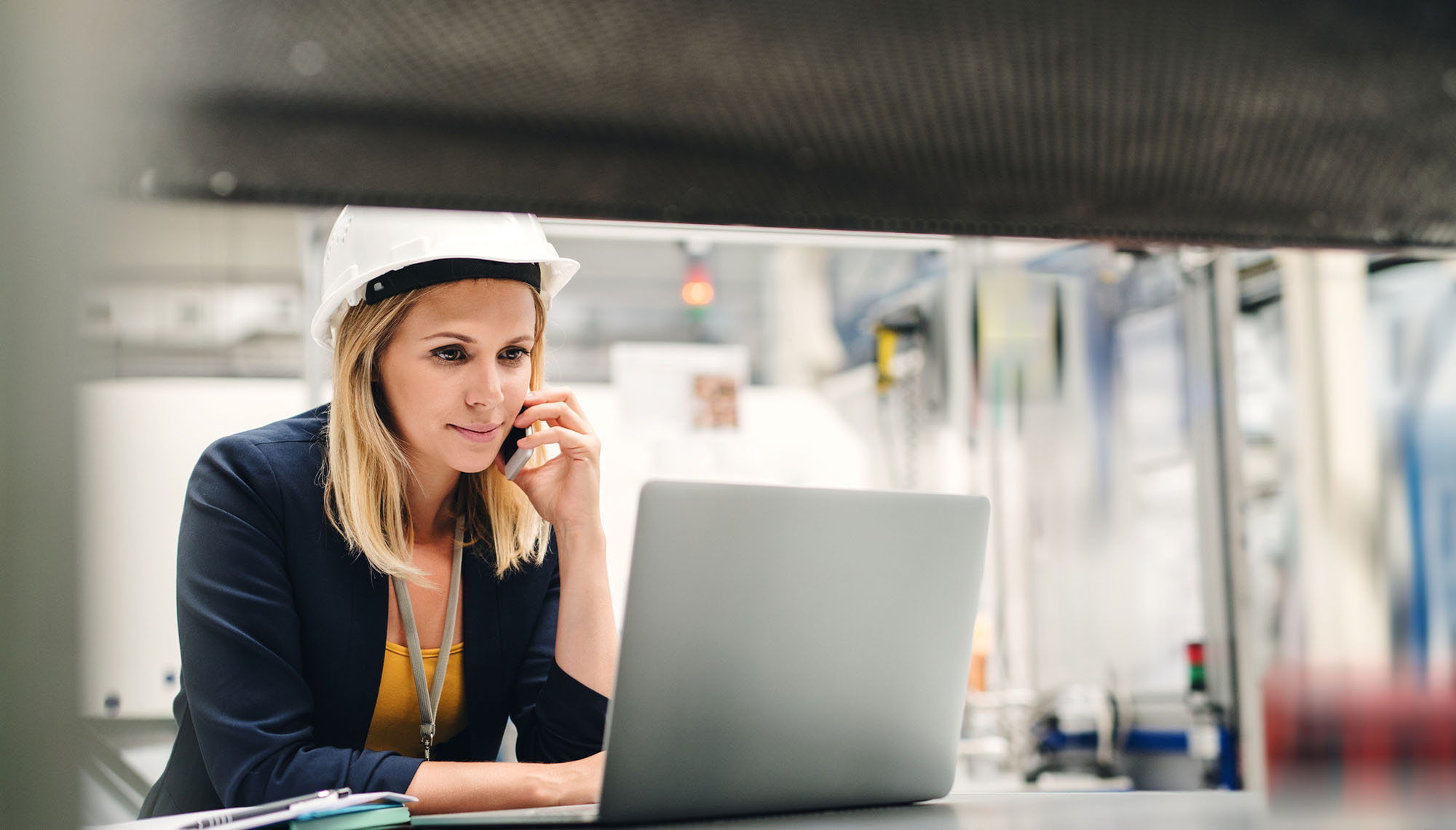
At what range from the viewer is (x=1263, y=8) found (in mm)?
401

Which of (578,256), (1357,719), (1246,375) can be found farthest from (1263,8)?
(1246,375)

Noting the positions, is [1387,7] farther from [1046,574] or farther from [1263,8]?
[1046,574]

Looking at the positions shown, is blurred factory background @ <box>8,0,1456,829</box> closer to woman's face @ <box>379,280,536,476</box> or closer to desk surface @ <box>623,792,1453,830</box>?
desk surface @ <box>623,792,1453,830</box>

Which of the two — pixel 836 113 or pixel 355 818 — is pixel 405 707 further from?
pixel 836 113

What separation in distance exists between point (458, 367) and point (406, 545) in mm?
235

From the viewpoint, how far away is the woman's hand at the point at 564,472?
1.43m

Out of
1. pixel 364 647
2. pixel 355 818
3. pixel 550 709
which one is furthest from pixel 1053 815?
pixel 364 647

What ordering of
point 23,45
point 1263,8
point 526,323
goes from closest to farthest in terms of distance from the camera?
point 23,45 < point 1263,8 < point 526,323

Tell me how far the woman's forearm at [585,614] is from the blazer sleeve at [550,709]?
21mm

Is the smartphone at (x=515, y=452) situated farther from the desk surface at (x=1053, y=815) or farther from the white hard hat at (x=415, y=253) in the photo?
the desk surface at (x=1053, y=815)

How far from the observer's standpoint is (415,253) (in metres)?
1.29

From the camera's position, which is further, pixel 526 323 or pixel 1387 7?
pixel 526 323

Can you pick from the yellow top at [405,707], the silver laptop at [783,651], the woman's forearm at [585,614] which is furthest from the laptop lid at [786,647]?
the yellow top at [405,707]

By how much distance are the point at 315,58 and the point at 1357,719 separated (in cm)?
48
